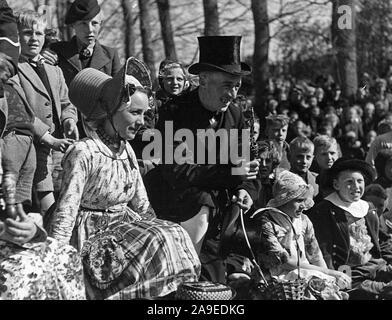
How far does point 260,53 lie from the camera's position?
920 centimetres

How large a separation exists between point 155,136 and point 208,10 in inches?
78.8

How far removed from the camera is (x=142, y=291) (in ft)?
15.8

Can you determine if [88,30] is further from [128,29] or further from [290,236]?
[128,29]

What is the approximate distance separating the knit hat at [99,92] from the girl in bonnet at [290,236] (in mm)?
1332

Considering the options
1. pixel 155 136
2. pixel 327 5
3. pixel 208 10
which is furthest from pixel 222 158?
pixel 327 5

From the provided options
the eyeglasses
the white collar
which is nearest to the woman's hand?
the white collar

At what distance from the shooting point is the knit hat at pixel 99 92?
512 centimetres

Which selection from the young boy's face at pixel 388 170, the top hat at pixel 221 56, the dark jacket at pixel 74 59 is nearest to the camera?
the top hat at pixel 221 56

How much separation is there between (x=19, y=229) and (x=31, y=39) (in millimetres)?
1867

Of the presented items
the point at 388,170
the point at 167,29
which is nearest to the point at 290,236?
the point at 388,170

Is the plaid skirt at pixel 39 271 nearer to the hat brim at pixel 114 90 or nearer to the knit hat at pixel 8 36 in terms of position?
the hat brim at pixel 114 90

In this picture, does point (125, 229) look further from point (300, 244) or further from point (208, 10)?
point (208, 10)
